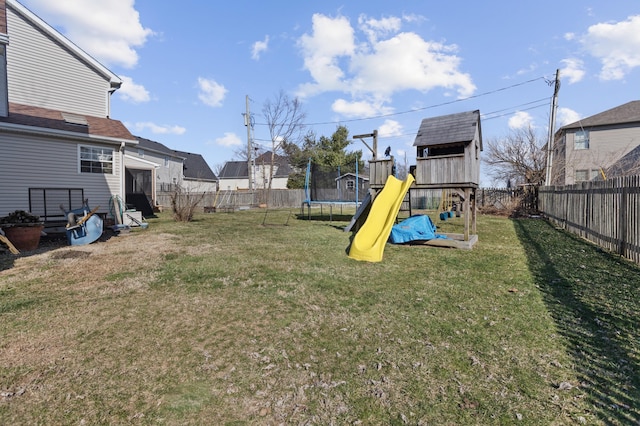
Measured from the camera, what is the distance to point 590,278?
5223 mm

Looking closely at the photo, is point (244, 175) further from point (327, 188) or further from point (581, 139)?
point (581, 139)

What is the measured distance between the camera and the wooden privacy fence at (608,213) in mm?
6285

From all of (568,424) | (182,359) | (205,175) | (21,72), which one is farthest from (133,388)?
(205,175)

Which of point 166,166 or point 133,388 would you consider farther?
point 166,166

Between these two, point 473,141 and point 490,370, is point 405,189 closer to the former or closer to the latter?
point 473,141

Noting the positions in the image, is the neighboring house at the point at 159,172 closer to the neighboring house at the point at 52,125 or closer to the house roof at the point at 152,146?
the house roof at the point at 152,146

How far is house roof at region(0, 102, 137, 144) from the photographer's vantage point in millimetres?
10469

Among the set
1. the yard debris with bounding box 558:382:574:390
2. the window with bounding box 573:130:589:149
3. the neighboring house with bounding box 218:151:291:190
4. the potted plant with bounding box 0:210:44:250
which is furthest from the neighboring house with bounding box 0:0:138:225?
the neighboring house with bounding box 218:151:291:190

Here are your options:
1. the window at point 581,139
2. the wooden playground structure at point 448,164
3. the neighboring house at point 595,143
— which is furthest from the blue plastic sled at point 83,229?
the window at point 581,139

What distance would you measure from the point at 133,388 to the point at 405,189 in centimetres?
749

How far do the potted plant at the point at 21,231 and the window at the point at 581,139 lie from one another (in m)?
30.0

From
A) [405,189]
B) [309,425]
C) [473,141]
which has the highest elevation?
[473,141]

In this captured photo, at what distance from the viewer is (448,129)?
9508 millimetres

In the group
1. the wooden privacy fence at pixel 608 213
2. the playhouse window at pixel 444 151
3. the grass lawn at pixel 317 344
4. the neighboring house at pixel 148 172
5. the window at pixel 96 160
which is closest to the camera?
the grass lawn at pixel 317 344
